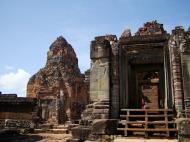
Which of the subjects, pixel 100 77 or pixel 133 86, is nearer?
pixel 100 77

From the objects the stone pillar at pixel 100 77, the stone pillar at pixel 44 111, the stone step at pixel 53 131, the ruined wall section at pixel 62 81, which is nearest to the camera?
the stone pillar at pixel 100 77

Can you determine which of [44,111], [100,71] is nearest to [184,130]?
[100,71]

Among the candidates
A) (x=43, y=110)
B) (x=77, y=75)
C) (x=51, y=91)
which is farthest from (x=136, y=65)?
(x=77, y=75)

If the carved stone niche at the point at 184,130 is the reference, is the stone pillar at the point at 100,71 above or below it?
above

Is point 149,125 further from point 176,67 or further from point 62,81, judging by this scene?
point 62,81

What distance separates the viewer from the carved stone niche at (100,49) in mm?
9492

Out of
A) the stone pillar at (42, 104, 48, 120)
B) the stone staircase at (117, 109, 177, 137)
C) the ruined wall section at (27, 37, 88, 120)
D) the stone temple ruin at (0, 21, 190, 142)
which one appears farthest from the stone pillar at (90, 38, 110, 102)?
the ruined wall section at (27, 37, 88, 120)

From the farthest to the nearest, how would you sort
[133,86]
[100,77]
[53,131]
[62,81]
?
[62,81] → [53,131] → [133,86] → [100,77]

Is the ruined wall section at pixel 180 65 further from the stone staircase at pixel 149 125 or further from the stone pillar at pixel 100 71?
the stone pillar at pixel 100 71

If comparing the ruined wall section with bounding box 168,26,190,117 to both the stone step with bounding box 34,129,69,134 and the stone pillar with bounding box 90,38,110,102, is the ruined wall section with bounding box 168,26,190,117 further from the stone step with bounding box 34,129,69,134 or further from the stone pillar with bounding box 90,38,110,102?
the stone step with bounding box 34,129,69,134

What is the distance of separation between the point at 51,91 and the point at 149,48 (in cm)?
3202

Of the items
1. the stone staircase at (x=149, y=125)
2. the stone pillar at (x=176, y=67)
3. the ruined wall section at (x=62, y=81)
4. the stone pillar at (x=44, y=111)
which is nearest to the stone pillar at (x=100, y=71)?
the stone staircase at (x=149, y=125)

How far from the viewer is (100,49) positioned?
9586mm

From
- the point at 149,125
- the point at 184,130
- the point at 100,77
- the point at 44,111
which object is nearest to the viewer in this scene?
the point at 184,130
